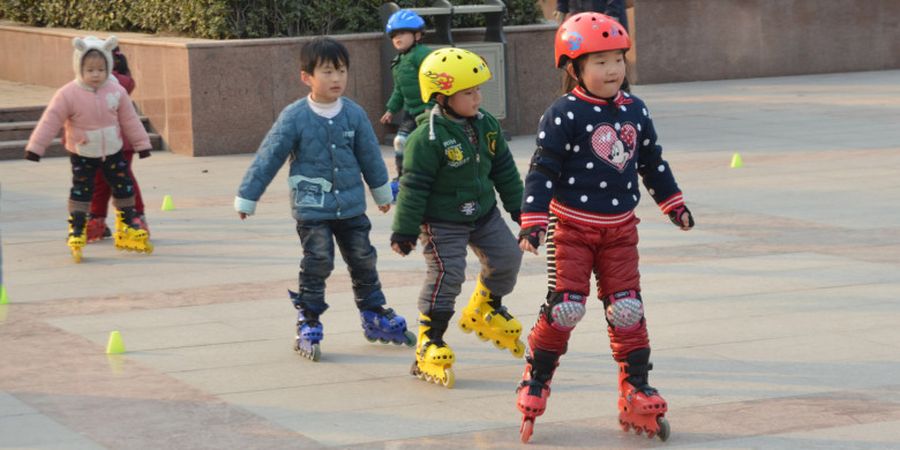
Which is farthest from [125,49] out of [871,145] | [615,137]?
[615,137]

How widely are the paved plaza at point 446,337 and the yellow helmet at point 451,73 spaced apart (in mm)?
1338

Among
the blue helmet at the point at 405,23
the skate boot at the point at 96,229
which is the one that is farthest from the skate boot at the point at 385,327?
the blue helmet at the point at 405,23

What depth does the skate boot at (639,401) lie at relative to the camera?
6219 millimetres

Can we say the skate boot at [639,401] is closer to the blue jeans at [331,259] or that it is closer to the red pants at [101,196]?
the blue jeans at [331,259]

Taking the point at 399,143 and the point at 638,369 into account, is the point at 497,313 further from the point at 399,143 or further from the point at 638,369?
the point at 399,143

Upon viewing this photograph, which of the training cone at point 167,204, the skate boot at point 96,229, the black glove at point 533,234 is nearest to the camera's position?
the black glove at point 533,234

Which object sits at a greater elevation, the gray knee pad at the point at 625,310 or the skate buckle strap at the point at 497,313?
the gray knee pad at the point at 625,310

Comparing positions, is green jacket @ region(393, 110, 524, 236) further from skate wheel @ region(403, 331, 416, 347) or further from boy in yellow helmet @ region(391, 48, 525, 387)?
skate wheel @ region(403, 331, 416, 347)

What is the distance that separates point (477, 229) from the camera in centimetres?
759

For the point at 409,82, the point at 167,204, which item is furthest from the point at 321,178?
the point at 167,204

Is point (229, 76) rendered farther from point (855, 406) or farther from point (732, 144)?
point (855, 406)

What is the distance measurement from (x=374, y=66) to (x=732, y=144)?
13.3ft

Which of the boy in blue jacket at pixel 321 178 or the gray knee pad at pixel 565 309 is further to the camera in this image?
the boy in blue jacket at pixel 321 178

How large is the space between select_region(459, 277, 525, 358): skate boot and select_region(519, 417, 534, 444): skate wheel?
5.14 feet
